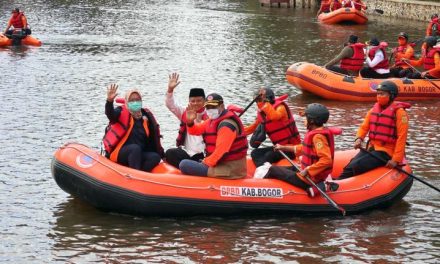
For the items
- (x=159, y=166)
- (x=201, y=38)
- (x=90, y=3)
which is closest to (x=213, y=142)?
(x=159, y=166)

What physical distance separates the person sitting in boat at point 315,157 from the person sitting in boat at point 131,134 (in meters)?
1.60

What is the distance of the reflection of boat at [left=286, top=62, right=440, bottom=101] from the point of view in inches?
682

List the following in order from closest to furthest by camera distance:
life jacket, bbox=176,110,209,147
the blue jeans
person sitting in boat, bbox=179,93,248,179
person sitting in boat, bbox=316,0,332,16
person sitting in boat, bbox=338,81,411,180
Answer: person sitting in boat, bbox=179,93,248,179, the blue jeans, person sitting in boat, bbox=338,81,411,180, life jacket, bbox=176,110,209,147, person sitting in boat, bbox=316,0,332,16

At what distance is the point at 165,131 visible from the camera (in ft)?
47.4

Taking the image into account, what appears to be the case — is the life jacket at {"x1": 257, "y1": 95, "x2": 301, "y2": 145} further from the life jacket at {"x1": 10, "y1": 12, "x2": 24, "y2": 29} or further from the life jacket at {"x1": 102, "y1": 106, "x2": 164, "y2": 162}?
the life jacket at {"x1": 10, "y1": 12, "x2": 24, "y2": 29}

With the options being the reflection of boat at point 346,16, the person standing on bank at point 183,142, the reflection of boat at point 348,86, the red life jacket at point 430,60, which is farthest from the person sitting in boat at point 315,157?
the reflection of boat at point 346,16

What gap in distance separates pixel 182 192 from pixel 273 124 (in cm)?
201

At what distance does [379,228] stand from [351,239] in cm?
57

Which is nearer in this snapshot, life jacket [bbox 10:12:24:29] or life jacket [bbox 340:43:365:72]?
life jacket [bbox 340:43:365:72]

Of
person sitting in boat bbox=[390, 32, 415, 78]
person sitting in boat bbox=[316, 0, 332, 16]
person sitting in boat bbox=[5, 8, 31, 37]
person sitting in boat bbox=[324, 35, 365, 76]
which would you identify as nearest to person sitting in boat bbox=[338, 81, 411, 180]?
person sitting in boat bbox=[324, 35, 365, 76]

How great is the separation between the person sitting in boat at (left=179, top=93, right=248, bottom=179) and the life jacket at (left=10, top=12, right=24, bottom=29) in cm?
1793

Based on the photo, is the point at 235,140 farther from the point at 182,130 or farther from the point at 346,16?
the point at 346,16

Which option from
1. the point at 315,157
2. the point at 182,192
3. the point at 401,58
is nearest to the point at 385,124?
the point at 315,157

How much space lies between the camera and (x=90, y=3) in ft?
150
